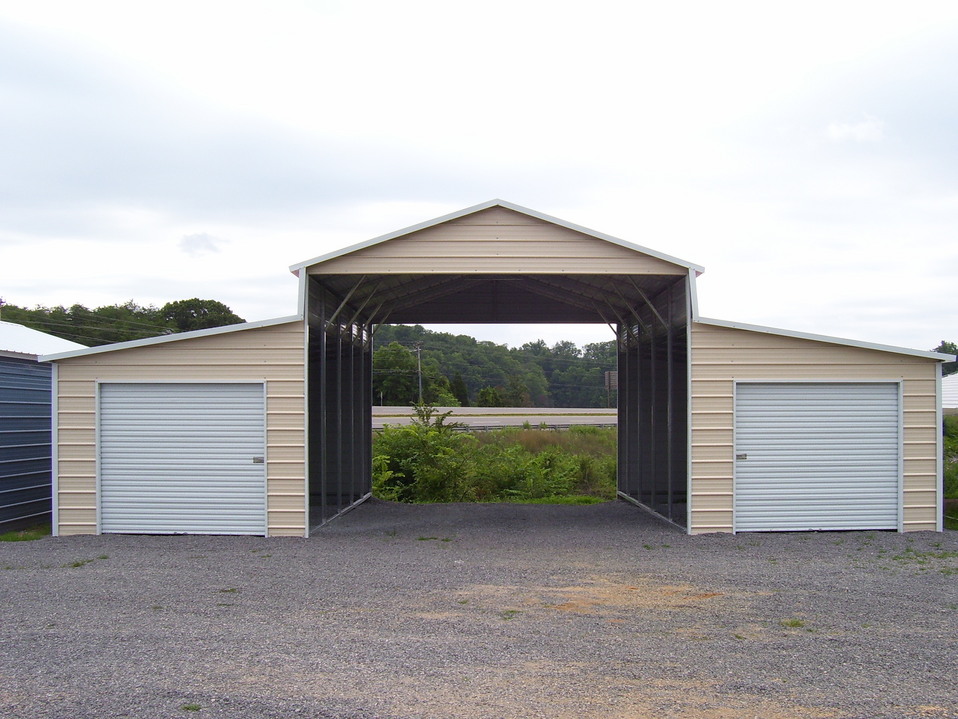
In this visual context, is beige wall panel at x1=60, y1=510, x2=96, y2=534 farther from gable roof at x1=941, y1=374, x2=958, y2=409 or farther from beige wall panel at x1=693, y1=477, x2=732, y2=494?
gable roof at x1=941, y1=374, x2=958, y2=409

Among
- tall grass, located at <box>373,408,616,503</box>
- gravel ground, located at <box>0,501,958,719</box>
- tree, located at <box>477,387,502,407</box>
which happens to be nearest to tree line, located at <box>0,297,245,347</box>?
tree, located at <box>477,387,502,407</box>

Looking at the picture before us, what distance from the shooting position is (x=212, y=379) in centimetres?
1085

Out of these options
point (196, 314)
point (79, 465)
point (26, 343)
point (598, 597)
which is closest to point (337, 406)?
point (79, 465)

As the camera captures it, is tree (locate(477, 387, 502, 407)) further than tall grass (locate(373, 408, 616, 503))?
Yes

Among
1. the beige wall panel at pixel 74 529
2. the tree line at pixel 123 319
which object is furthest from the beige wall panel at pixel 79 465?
the tree line at pixel 123 319

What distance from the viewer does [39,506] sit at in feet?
41.2

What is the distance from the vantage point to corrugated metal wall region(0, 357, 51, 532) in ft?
38.1

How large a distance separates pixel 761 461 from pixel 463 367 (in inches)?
2133

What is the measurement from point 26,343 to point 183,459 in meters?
3.73

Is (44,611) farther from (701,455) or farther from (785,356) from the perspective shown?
(785,356)

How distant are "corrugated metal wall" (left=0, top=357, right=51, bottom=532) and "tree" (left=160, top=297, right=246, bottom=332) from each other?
115 feet

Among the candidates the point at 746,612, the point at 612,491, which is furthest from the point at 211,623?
the point at 612,491

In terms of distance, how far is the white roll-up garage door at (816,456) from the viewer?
10961 millimetres

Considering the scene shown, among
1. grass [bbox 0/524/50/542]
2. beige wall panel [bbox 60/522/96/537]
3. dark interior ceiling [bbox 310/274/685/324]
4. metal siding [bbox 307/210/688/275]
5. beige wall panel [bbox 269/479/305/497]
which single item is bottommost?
grass [bbox 0/524/50/542]
